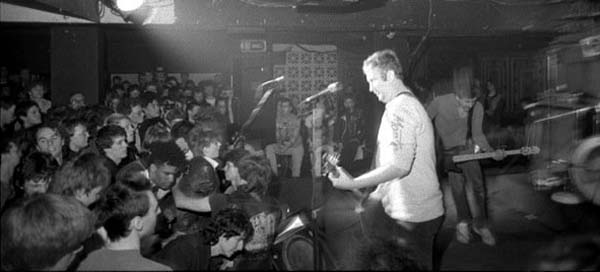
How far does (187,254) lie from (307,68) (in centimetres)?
923

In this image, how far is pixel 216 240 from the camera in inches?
130

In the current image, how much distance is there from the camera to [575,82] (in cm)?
995

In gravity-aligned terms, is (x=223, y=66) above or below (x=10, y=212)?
above

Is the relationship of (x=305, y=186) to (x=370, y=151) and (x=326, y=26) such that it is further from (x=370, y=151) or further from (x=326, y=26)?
(x=326, y=26)

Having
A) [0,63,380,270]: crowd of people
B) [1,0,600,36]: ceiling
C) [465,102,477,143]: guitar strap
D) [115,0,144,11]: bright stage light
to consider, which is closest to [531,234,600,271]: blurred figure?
[0,63,380,270]: crowd of people

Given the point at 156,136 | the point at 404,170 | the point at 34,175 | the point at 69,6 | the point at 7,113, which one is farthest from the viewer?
the point at 69,6

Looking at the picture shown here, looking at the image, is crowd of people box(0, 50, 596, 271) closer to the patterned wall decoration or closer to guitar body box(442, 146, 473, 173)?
guitar body box(442, 146, 473, 173)

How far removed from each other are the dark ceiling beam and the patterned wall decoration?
3.81 metres

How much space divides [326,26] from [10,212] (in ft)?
27.0

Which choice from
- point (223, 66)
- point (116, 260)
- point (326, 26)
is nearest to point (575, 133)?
point (326, 26)

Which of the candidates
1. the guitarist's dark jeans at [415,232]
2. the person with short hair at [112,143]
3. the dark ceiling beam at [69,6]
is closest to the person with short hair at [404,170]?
the guitarist's dark jeans at [415,232]

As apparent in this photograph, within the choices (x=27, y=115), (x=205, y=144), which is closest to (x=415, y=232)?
(x=205, y=144)

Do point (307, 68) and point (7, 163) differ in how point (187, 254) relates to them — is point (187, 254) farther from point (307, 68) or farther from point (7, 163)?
point (307, 68)

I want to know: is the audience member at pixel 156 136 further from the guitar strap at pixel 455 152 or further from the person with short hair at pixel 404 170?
the guitar strap at pixel 455 152
